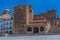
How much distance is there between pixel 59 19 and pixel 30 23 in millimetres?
6470

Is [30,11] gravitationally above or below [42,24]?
above

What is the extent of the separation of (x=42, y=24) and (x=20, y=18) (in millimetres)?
4441

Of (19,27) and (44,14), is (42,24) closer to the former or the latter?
(19,27)

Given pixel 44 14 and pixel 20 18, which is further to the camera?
pixel 44 14

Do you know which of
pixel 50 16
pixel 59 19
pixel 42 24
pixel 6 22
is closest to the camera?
pixel 42 24

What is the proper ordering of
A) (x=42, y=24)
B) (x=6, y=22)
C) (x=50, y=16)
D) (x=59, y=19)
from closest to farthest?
(x=42, y=24) < (x=6, y=22) < (x=59, y=19) < (x=50, y=16)

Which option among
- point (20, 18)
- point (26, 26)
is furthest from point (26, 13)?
point (26, 26)

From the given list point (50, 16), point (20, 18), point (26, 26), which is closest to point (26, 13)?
point (20, 18)

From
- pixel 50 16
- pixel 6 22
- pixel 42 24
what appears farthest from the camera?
pixel 50 16

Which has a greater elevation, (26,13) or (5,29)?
(26,13)

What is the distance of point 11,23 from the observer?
95.6 feet

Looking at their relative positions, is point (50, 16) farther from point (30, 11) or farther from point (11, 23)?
point (11, 23)

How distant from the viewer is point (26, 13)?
99.8 ft

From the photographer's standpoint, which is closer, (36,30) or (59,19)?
(36,30)
